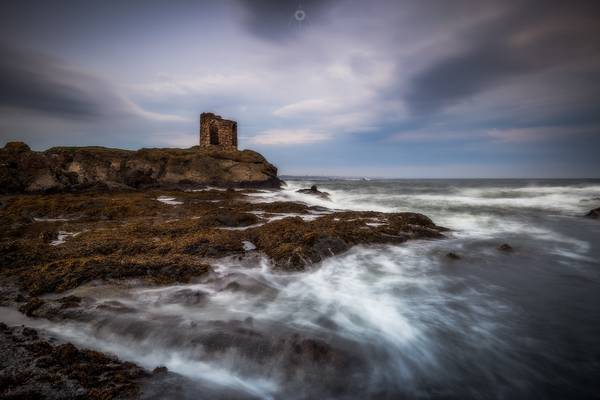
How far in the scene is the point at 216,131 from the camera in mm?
30484

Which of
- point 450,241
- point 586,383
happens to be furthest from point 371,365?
point 450,241

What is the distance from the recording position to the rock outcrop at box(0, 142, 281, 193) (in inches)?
657

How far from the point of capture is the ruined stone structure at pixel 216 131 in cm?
2981

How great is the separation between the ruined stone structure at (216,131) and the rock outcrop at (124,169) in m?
3.99

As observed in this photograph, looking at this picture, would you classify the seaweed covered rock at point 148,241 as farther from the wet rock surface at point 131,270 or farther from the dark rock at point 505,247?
the dark rock at point 505,247

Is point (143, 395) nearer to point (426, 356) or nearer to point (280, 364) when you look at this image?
point (280, 364)

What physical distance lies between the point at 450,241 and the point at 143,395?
8.47 m

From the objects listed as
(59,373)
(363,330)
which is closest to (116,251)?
(59,373)

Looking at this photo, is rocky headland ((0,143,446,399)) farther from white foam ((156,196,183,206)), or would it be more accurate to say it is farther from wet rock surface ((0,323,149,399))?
white foam ((156,196,183,206))

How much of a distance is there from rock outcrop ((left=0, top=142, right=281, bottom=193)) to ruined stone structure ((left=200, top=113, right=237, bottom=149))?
13.1 feet

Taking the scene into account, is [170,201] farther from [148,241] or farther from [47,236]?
[148,241]

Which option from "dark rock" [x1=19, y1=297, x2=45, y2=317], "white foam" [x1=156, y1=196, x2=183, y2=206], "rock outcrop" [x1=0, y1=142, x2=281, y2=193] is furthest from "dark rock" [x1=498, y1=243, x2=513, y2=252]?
"rock outcrop" [x1=0, y1=142, x2=281, y2=193]

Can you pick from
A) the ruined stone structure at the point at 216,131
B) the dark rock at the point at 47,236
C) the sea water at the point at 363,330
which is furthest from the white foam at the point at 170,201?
the ruined stone structure at the point at 216,131

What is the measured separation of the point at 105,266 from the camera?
15.3ft
